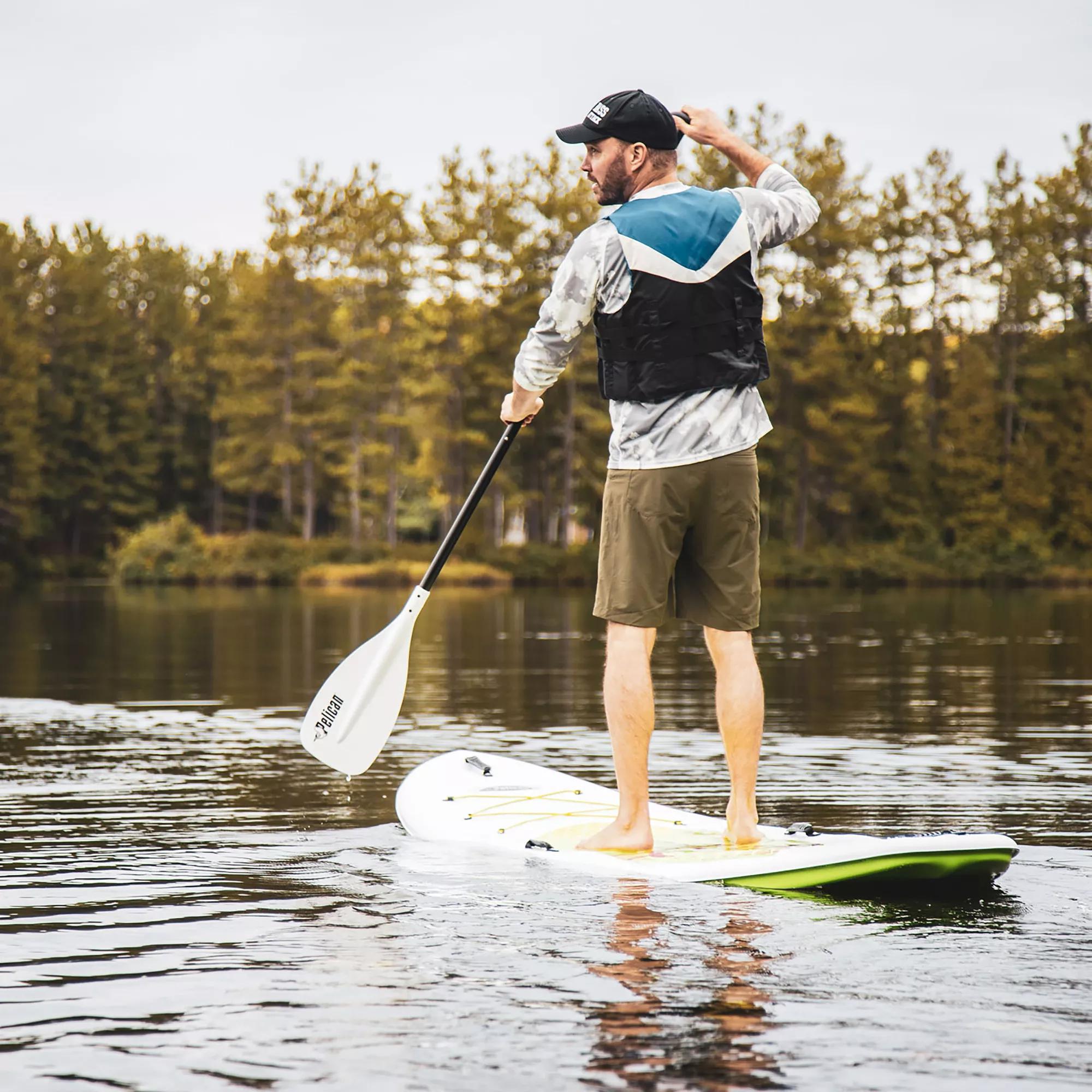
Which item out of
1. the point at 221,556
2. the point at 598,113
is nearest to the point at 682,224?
the point at 598,113

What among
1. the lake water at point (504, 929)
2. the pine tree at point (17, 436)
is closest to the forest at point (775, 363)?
the pine tree at point (17, 436)

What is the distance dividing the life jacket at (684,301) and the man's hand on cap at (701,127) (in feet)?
1.06

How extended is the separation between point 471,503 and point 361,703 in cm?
86

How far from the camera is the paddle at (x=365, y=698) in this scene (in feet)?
18.0

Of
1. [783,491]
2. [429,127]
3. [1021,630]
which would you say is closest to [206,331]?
[429,127]

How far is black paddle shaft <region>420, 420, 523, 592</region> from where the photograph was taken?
515cm

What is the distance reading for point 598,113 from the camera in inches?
189

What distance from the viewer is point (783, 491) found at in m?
53.6

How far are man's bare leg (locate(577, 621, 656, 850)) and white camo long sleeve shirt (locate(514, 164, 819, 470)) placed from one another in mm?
547

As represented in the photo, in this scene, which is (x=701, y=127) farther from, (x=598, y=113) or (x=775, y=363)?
(x=775, y=363)

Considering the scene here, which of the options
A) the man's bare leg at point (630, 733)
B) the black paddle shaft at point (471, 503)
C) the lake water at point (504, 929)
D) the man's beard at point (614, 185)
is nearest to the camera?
the lake water at point (504, 929)

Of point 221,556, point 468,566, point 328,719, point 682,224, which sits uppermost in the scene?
point 682,224

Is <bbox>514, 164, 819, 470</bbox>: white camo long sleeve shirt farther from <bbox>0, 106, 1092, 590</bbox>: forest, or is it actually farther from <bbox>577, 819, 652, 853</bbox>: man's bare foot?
<bbox>0, 106, 1092, 590</bbox>: forest

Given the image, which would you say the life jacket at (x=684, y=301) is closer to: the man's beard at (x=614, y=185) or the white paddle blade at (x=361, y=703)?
the man's beard at (x=614, y=185)
